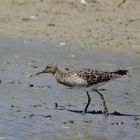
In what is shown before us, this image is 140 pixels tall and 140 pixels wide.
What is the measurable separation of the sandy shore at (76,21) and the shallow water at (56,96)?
19.0 inches

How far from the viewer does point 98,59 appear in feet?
45.1

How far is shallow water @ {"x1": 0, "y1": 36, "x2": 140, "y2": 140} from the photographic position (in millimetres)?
9242

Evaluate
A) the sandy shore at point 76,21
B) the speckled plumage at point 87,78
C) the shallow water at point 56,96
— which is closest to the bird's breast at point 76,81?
the speckled plumage at point 87,78

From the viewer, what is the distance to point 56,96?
11109mm

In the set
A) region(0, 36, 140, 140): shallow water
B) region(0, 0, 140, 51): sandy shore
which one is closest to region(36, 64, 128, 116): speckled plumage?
region(0, 36, 140, 140): shallow water

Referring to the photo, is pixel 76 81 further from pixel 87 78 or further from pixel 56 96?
pixel 56 96

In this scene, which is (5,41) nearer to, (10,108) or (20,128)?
(10,108)

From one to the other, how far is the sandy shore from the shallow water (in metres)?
0.48

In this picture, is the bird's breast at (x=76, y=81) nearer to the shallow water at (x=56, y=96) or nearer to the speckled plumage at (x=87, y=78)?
the speckled plumage at (x=87, y=78)

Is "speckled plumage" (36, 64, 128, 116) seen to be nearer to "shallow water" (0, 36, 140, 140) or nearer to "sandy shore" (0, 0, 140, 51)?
"shallow water" (0, 36, 140, 140)

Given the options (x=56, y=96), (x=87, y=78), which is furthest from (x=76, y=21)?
(x=87, y=78)

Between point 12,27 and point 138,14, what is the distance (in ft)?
8.87

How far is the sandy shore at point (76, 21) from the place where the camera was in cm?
1514

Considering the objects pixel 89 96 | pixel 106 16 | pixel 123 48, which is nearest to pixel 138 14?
pixel 106 16
